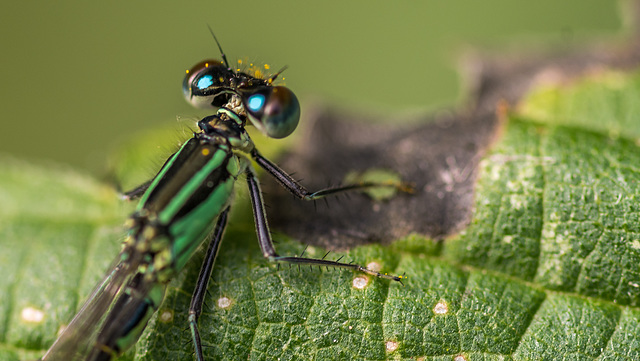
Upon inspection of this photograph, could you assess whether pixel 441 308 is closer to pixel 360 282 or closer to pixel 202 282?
pixel 360 282

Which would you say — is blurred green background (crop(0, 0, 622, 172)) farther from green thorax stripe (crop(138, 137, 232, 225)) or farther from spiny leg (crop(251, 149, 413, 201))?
green thorax stripe (crop(138, 137, 232, 225))

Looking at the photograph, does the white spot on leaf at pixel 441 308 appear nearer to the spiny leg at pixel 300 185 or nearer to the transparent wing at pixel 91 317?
the spiny leg at pixel 300 185

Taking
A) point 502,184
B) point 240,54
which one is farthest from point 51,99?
point 502,184

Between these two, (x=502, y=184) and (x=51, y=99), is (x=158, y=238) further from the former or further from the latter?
(x=51, y=99)

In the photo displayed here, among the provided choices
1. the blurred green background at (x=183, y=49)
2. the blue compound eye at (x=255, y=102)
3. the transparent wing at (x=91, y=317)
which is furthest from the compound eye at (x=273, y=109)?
the blurred green background at (x=183, y=49)

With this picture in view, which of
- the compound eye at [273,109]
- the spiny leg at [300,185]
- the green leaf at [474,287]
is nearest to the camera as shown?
the green leaf at [474,287]
